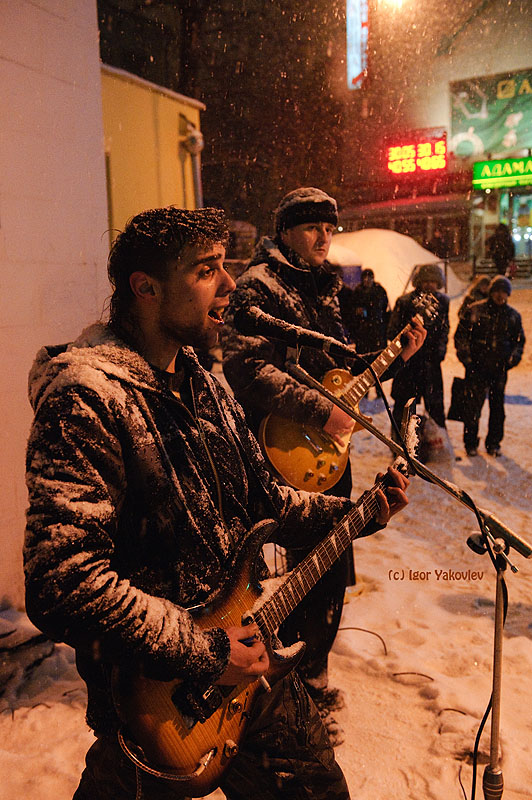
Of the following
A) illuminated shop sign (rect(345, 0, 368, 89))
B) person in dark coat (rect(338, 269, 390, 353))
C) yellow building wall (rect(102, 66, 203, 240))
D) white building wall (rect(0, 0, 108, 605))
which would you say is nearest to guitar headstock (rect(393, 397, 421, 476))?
white building wall (rect(0, 0, 108, 605))

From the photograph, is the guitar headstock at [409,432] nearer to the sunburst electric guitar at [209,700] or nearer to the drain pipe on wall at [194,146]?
the sunburst electric guitar at [209,700]

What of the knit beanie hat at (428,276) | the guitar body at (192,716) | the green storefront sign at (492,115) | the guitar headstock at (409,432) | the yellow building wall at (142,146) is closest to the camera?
the guitar body at (192,716)

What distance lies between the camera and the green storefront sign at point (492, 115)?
25.4m

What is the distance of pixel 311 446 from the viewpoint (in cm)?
338

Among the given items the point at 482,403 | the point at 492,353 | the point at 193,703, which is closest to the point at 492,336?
the point at 492,353

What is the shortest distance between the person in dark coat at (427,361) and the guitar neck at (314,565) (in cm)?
512

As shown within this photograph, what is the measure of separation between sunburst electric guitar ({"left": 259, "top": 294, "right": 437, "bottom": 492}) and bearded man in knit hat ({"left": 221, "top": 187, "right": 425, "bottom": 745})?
0.18 feet

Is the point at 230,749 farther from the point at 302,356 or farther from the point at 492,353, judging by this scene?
the point at 492,353

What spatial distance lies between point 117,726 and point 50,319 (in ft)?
9.83

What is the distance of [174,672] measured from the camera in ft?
4.91

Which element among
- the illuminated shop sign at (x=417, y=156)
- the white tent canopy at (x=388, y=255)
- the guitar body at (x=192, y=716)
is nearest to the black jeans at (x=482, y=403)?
the guitar body at (x=192, y=716)

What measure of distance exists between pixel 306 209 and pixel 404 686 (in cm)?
258

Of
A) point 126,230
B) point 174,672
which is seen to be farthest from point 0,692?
point 126,230

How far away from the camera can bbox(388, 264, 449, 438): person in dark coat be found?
7516 mm
